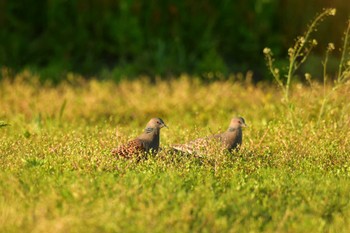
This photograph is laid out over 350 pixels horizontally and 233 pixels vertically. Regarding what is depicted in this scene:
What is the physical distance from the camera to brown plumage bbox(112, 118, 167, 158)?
25.6 feet

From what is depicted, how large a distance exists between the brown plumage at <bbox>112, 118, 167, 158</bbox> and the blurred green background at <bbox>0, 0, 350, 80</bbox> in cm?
684

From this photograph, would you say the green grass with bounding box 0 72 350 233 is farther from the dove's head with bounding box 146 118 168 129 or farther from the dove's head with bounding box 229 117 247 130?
the dove's head with bounding box 146 118 168 129

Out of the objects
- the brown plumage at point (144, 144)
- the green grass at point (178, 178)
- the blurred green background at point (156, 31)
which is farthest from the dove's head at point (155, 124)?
the blurred green background at point (156, 31)

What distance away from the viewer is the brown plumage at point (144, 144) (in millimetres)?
7809

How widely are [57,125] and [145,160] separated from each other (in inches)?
123

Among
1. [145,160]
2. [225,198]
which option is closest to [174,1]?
[145,160]

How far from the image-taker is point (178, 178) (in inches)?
269

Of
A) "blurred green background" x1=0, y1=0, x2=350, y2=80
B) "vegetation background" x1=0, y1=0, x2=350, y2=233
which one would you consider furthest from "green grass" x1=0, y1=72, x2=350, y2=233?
"blurred green background" x1=0, y1=0, x2=350, y2=80

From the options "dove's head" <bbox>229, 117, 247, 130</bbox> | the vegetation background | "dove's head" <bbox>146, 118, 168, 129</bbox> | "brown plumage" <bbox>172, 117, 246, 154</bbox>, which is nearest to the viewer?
the vegetation background

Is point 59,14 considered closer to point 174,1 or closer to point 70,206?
point 174,1

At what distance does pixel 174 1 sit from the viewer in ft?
49.8

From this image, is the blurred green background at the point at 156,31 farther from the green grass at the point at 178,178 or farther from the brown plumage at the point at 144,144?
the brown plumage at the point at 144,144

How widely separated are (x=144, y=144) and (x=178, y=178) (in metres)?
1.24

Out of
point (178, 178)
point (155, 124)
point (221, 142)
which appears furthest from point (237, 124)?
point (178, 178)
